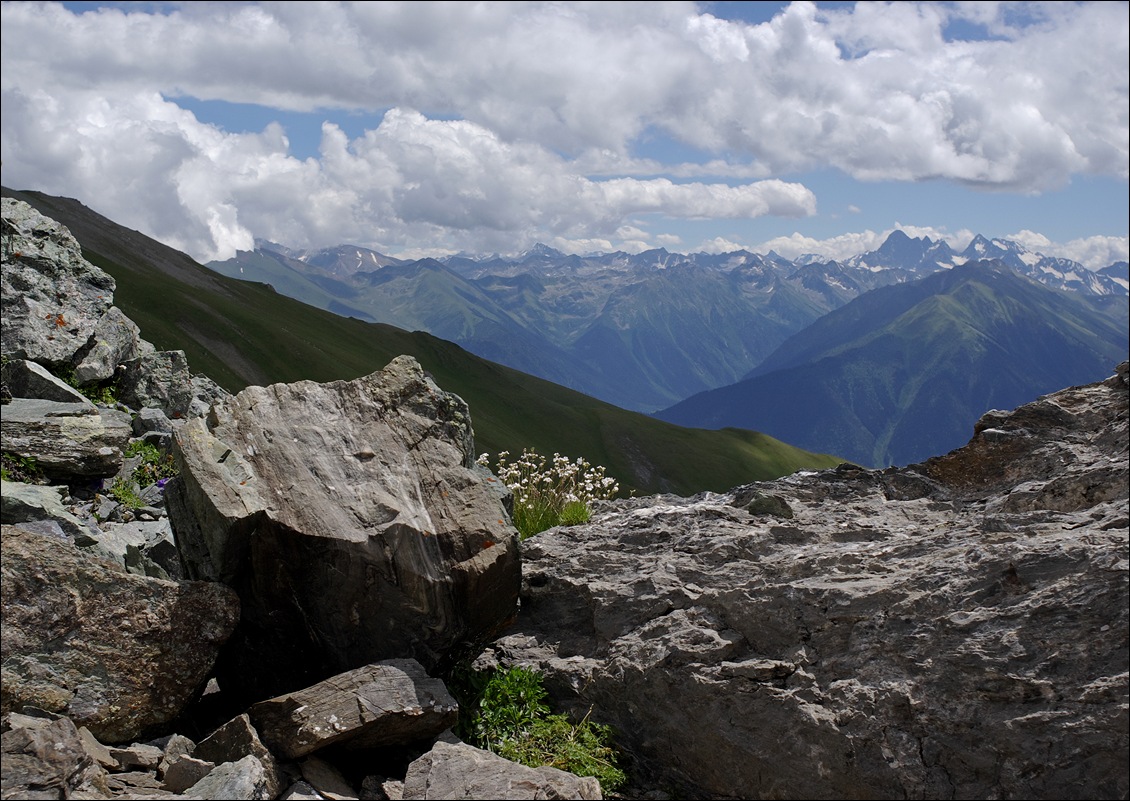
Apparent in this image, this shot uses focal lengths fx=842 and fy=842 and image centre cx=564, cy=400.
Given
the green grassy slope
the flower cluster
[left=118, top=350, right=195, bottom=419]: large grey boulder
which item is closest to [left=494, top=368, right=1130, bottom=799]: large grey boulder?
the flower cluster

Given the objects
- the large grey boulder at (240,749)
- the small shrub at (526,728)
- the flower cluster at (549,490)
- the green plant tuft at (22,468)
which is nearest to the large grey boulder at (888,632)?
the small shrub at (526,728)

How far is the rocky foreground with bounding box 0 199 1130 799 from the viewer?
23.9ft

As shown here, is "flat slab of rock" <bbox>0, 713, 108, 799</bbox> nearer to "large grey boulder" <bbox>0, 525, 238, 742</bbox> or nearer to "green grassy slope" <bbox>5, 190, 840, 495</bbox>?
Result: "large grey boulder" <bbox>0, 525, 238, 742</bbox>

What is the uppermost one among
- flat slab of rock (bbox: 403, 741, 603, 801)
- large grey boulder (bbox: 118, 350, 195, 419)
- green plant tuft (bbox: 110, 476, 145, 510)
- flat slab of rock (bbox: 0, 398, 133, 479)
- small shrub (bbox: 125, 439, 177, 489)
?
large grey boulder (bbox: 118, 350, 195, 419)

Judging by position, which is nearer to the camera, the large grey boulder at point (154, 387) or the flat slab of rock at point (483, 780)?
the flat slab of rock at point (483, 780)

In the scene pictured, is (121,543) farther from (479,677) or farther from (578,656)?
(578,656)

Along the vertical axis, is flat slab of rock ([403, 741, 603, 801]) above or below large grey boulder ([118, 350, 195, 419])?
below

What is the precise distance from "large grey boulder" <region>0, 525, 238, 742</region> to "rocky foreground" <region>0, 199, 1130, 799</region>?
0.9 inches

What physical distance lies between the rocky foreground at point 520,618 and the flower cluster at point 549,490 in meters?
2.08

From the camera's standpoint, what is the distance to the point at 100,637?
316 inches

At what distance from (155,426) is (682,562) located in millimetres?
9697

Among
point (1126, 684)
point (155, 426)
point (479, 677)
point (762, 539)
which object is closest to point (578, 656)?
point (479, 677)

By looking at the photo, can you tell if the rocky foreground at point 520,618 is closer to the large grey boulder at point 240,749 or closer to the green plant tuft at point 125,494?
the large grey boulder at point 240,749

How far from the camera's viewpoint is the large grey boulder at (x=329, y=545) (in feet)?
28.7
